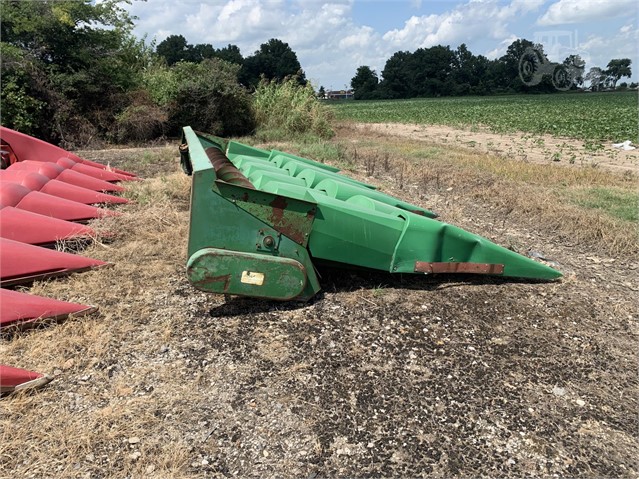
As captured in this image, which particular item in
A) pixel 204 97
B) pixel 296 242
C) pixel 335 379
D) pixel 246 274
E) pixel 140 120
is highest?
pixel 204 97

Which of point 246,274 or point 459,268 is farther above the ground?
point 246,274

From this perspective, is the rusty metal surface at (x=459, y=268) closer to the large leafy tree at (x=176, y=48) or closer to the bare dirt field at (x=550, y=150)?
the bare dirt field at (x=550, y=150)

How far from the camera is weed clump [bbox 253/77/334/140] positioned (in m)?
12.8

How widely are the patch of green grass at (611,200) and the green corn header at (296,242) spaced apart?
260 cm

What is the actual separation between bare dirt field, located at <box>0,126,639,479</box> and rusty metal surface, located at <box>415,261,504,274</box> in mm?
201

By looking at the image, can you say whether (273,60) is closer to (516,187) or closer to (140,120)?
(140,120)

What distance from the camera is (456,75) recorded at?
280ft

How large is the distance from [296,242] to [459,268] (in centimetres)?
117

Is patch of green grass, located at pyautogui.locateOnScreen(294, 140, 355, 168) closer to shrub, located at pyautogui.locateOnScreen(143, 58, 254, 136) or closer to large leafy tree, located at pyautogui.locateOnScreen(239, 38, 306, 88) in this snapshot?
shrub, located at pyautogui.locateOnScreen(143, 58, 254, 136)

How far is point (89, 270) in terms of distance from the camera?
3.47 meters

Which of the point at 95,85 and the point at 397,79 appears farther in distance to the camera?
the point at 397,79

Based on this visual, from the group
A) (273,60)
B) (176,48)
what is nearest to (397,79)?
(273,60)

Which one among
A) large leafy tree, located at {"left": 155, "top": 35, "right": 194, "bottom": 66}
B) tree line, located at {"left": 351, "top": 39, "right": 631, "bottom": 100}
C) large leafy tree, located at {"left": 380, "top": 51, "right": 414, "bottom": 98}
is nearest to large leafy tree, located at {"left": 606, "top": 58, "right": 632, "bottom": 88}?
tree line, located at {"left": 351, "top": 39, "right": 631, "bottom": 100}

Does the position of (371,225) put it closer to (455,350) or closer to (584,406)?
(455,350)
